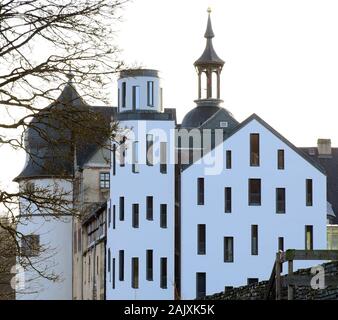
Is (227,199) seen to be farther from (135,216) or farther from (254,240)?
(135,216)

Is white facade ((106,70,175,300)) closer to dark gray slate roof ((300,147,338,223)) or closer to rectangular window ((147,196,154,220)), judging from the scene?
rectangular window ((147,196,154,220))

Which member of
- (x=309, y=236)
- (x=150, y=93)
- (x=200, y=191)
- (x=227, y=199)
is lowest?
(x=309, y=236)

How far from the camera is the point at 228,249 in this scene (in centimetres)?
9462

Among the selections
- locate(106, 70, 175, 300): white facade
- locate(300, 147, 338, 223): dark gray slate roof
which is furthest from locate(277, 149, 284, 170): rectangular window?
locate(300, 147, 338, 223): dark gray slate roof

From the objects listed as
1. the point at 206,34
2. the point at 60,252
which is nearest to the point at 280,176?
the point at 60,252

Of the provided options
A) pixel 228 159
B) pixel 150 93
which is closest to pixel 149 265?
pixel 228 159

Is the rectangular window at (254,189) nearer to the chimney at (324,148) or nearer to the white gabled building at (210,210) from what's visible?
the white gabled building at (210,210)

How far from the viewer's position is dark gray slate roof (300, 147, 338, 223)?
12156 cm

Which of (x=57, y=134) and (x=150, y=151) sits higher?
(x=150, y=151)

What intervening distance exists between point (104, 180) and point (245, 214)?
670 inches

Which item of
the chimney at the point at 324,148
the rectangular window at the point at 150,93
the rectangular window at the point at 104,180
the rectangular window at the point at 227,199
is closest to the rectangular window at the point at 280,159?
the rectangular window at the point at 227,199

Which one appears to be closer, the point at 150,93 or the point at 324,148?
the point at 150,93

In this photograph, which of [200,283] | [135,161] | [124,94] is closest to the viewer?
[200,283]

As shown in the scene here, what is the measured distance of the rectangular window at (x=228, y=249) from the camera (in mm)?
94375
